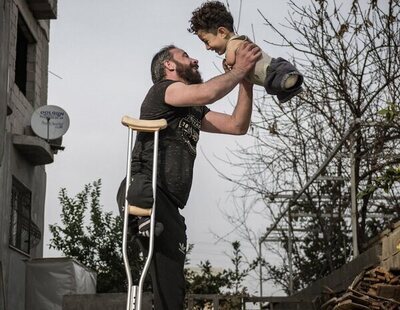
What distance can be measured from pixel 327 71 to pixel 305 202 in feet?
16.6

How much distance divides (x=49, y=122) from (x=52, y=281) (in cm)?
312

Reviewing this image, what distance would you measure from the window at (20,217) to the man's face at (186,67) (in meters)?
10.5

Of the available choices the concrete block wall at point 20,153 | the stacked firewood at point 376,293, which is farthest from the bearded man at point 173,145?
the concrete block wall at point 20,153

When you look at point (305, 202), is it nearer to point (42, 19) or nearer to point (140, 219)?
point (42, 19)

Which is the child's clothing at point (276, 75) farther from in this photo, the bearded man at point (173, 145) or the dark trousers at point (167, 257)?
the dark trousers at point (167, 257)

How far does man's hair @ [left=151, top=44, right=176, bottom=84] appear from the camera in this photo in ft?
12.0

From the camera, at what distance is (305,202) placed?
18.0m

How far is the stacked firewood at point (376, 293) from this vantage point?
6734mm

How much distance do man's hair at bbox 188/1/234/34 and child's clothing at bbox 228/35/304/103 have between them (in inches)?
8.1

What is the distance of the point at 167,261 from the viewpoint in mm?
3320

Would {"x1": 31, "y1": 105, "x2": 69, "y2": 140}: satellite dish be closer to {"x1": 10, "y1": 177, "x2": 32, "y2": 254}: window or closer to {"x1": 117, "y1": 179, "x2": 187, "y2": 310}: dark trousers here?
{"x1": 10, "y1": 177, "x2": 32, "y2": 254}: window

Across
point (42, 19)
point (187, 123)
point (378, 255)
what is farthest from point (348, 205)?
point (187, 123)

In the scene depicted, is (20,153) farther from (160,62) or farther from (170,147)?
(170,147)

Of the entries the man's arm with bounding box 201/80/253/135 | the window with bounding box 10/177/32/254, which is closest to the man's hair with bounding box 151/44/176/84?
the man's arm with bounding box 201/80/253/135
